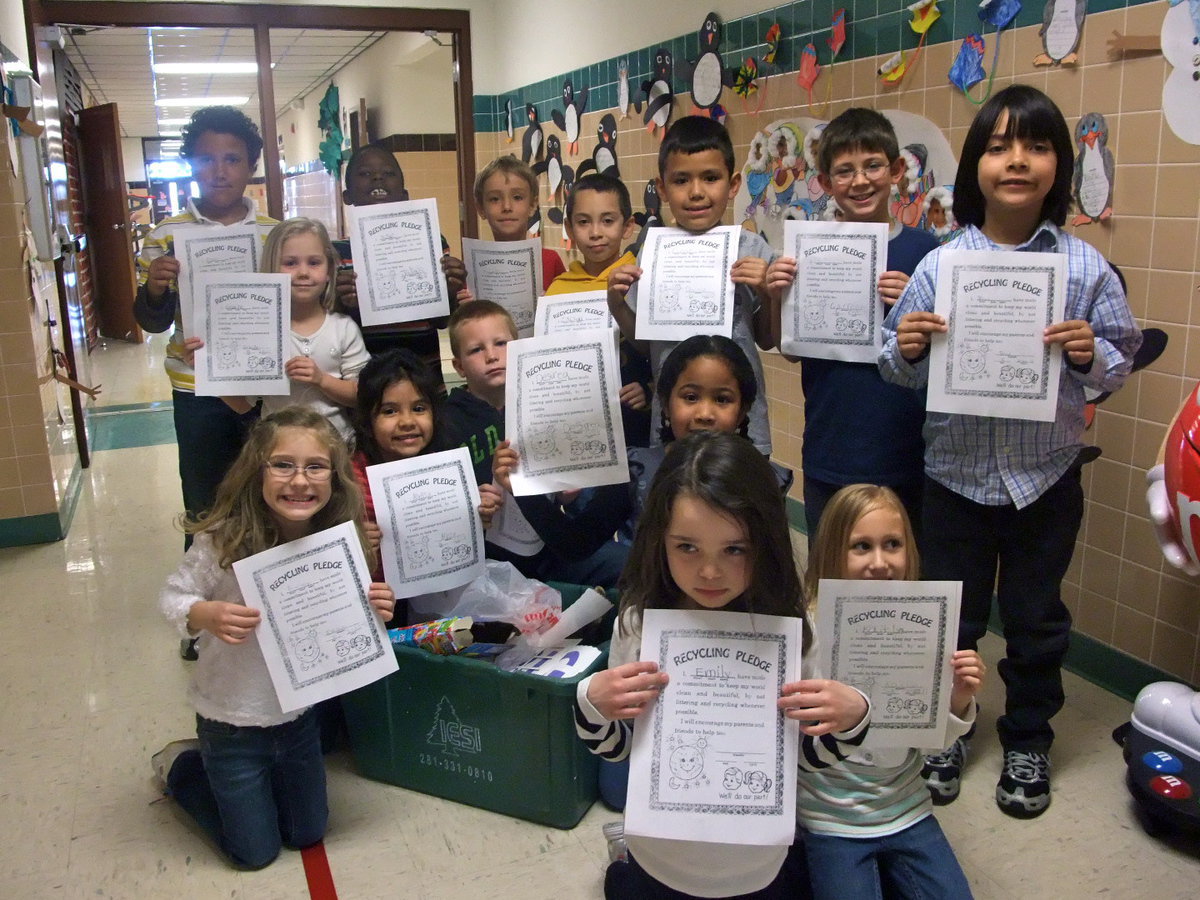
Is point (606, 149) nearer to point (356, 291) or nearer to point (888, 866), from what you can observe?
point (356, 291)

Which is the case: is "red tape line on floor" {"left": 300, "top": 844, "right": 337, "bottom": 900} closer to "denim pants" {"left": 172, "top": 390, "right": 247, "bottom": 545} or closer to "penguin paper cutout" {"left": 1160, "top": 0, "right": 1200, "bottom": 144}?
"denim pants" {"left": 172, "top": 390, "right": 247, "bottom": 545}

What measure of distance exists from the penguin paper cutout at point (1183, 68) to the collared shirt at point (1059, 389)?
1.60 feet

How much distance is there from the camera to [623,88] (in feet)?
15.7

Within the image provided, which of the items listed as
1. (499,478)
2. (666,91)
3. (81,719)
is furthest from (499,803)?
(666,91)

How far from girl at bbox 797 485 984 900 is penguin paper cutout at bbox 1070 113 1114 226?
4.02 ft

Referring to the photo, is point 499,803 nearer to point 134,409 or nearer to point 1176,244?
point 1176,244

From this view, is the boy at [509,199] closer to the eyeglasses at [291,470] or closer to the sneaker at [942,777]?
the eyeglasses at [291,470]

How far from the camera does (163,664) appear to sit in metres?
2.76

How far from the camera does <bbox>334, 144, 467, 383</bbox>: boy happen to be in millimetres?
2541

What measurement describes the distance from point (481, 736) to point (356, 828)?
12.3 inches

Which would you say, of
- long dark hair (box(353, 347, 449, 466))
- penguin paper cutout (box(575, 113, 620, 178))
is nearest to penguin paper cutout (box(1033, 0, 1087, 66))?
long dark hair (box(353, 347, 449, 466))

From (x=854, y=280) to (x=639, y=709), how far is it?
1.07 meters

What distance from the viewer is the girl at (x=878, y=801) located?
1.48 m

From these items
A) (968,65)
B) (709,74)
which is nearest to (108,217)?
(709,74)
